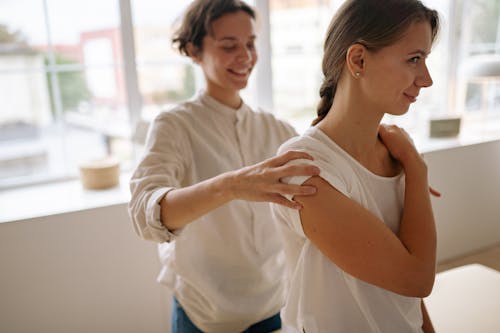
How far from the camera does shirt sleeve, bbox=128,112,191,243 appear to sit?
1.10m

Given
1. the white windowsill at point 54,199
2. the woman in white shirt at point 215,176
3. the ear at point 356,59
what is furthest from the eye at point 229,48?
the white windowsill at point 54,199

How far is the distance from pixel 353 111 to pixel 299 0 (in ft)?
7.19

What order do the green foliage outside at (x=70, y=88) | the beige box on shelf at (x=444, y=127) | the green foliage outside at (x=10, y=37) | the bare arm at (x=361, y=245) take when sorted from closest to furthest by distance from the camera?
1. the bare arm at (x=361, y=245)
2. the green foliage outside at (x=10, y=37)
3. the green foliage outside at (x=70, y=88)
4. the beige box on shelf at (x=444, y=127)

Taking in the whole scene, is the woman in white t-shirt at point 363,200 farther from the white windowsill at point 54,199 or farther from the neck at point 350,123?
the white windowsill at point 54,199

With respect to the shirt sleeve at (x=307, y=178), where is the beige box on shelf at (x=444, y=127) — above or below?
below

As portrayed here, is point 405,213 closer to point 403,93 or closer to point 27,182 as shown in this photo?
point 403,93

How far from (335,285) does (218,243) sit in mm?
527

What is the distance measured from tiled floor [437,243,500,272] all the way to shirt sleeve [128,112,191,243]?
2468 mm

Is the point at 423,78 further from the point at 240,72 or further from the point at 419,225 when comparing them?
the point at 240,72

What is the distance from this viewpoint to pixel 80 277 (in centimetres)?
206

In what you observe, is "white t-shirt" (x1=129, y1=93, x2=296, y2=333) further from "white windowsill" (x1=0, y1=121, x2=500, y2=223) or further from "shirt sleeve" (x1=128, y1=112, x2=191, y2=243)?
"white windowsill" (x1=0, y1=121, x2=500, y2=223)

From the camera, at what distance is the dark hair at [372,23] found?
86 centimetres

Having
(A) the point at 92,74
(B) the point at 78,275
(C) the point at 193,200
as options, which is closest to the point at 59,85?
(A) the point at 92,74

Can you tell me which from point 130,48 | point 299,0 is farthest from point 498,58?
Answer: point 130,48
